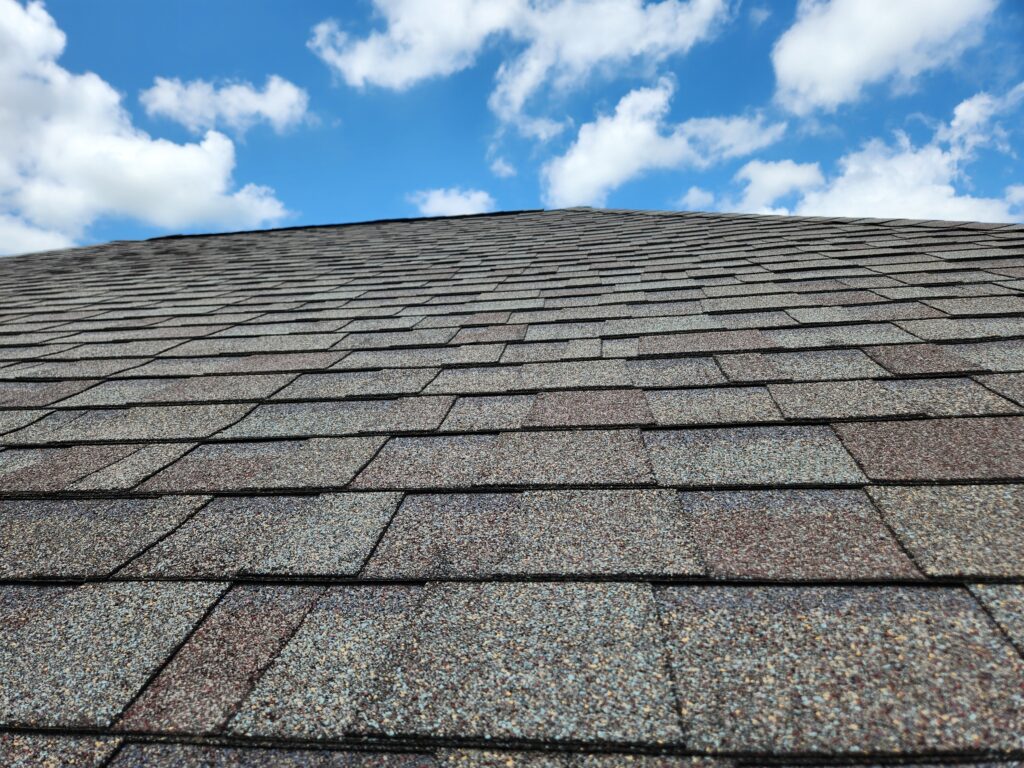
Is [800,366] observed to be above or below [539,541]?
above

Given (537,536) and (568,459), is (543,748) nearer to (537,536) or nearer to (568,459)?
(537,536)

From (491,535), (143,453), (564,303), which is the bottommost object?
(491,535)

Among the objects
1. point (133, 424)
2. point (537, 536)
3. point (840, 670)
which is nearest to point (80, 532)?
point (133, 424)

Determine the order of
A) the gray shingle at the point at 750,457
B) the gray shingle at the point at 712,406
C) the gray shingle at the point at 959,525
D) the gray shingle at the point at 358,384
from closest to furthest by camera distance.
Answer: the gray shingle at the point at 959,525 < the gray shingle at the point at 750,457 < the gray shingle at the point at 712,406 < the gray shingle at the point at 358,384

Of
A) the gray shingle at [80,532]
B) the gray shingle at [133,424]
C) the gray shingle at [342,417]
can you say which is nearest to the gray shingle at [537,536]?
the gray shingle at [342,417]

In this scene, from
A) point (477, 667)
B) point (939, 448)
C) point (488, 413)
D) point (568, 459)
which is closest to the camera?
point (477, 667)

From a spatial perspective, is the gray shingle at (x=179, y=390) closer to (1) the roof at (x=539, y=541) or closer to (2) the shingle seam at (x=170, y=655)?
(1) the roof at (x=539, y=541)

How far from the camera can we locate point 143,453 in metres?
1.88

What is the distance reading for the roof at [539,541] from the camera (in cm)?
83

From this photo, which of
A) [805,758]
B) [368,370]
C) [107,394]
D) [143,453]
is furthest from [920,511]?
[107,394]

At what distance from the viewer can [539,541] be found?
1243 millimetres

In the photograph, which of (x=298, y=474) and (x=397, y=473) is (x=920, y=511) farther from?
(x=298, y=474)

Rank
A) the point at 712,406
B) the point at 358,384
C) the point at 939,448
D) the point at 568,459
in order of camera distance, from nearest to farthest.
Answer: the point at 939,448 → the point at 568,459 → the point at 712,406 → the point at 358,384

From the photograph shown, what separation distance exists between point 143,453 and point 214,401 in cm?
46
